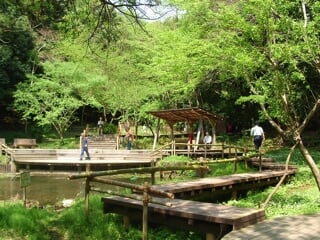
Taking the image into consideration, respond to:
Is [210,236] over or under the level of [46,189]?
over

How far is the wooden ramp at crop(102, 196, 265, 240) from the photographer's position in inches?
286

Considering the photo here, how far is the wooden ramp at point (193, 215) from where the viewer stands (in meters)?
7.26

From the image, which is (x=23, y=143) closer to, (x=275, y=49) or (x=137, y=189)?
(x=275, y=49)

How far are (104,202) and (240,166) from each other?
9.67 m

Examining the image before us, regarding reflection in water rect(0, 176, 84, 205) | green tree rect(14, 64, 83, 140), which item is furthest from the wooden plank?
green tree rect(14, 64, 83, 140)

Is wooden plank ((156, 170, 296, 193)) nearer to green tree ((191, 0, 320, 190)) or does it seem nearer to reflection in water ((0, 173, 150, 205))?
A: green tree ((191, 0, 320, 190))

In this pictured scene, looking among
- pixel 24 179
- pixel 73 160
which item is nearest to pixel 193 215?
pixel 24 179

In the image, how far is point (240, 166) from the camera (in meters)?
17.7

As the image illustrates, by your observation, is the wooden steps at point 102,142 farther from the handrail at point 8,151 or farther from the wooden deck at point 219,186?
the wooden deck at point 219,186

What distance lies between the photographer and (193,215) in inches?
299

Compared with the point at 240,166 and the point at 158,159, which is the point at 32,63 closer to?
the point at 158,159

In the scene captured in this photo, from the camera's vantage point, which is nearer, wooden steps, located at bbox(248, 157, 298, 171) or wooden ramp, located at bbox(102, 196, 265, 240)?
wooden ramp, located at bbox(102, 196, 265, 240)

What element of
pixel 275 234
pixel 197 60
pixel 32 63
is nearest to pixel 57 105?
pixel 32 63

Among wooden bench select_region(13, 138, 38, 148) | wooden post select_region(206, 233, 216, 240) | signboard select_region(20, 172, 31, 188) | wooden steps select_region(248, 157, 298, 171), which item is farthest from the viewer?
wooden bench select_region(13, 138, 38, 148)
